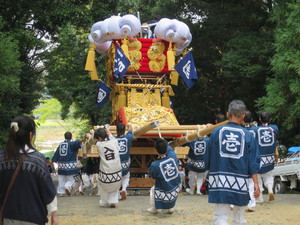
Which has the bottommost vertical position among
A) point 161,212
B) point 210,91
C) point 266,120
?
point 161,212

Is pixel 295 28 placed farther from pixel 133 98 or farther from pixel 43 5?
pixel 43 5

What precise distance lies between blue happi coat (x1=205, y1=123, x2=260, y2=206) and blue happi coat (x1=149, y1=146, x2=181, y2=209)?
2469 mm

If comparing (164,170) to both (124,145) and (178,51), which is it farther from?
(178,51)

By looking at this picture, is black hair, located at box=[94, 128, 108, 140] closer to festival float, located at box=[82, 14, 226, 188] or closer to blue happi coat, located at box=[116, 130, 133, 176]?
blue happi coat, located at box=[116, 130, 133, 176]

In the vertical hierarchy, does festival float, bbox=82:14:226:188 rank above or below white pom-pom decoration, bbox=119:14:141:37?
below

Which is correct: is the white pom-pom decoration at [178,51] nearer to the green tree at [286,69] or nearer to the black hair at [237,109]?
the green tree at [286,69]

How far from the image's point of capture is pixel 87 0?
2320 cm

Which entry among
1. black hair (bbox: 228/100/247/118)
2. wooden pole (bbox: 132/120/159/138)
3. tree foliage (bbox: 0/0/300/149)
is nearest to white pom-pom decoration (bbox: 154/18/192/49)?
tree foliage (bbox: 0/0/300/149)

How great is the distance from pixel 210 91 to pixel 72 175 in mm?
11702

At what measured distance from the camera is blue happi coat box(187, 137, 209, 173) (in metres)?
12.9

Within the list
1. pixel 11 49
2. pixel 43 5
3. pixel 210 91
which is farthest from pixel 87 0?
pixel 11 49

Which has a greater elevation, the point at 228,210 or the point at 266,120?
the point at 266,120

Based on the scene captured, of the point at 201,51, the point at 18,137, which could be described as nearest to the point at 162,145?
the point at 18,137

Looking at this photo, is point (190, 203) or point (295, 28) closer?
point (190, 203)
